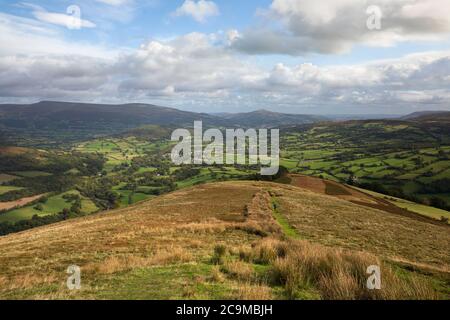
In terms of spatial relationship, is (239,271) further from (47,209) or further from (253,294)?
(47,209)

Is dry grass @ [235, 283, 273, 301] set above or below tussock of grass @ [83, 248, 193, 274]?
above

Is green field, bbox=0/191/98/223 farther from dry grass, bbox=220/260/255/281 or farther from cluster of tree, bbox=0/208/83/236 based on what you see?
dry grass, bbox=220/260/255/281

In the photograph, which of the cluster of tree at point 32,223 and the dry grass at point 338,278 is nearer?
the dry grass at point 338,278

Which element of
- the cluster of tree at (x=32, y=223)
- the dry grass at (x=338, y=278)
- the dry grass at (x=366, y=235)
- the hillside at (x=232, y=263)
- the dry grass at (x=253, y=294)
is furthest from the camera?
the cluster of tree at (x=32, y=223)

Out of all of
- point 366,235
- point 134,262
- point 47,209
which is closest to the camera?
point 134,262

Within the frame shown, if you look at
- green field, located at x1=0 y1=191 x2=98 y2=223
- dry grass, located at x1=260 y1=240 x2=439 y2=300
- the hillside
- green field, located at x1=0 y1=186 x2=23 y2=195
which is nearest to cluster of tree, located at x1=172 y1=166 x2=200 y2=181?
green field, located at x1=0 y1=191 x2=98 y2=223

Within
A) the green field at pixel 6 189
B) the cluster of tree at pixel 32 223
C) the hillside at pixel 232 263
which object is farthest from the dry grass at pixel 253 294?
the green field at pixel 6 189

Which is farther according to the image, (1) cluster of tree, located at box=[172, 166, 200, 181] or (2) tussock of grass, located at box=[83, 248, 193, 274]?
(1) cluster of tree, located at box=[172, 166, 200, 181]

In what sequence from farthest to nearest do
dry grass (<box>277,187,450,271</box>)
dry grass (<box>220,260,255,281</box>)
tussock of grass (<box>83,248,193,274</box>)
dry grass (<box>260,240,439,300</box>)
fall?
1. dry grass (<box>277,187,450,271</box>)
2. tussock of grass (<box>83,248,193,274</box>)
3. dry grass (<box>220,260,255,281</box>)
4. dry grass (<box>260,240,439,300</box>)

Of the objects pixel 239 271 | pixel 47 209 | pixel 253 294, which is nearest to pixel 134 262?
pixel 239 271

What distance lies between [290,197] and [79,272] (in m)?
38.8

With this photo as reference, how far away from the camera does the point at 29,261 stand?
17.1 meters

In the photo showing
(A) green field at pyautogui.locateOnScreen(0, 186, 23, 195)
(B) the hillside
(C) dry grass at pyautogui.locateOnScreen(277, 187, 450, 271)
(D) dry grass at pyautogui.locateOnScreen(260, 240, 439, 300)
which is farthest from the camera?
(A) green field at pyautogui.locateOnScreen(0, 186, 23, 195)

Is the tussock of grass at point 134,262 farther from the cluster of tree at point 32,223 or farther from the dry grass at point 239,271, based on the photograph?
the cluster of tree at point 32,223
